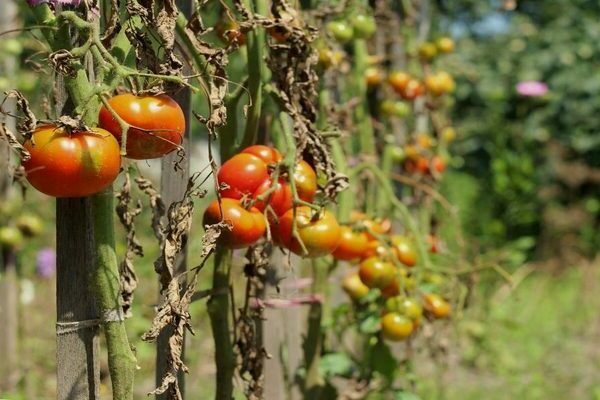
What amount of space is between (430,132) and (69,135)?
2.54 meters

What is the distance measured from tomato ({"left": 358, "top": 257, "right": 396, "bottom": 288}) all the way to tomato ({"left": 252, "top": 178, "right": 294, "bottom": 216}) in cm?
46

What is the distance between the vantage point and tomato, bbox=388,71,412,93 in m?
2.82

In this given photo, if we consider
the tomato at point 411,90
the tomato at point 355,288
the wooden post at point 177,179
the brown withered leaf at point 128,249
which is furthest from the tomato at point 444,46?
the brown withered leaf at point 128,249

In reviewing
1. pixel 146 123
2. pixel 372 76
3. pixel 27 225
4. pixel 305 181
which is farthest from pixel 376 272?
pixel 27 225

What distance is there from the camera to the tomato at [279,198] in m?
1.40

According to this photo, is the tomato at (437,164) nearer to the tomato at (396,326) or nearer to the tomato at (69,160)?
the tomato at (396,326)

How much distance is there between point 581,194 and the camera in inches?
313

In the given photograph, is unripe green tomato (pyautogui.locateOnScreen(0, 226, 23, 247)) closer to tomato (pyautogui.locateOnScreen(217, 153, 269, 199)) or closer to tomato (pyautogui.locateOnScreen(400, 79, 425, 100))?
tomato (pyautogui.locateOnScreen(400, 79, 425, 100))

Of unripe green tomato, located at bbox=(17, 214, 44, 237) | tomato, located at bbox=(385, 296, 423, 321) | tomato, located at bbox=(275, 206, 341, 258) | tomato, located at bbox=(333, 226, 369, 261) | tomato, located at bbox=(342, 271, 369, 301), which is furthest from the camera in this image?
unripe green tomato, located at bbox=(17, 214, 44, 237)

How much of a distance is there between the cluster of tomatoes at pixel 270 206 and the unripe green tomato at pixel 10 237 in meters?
1.55

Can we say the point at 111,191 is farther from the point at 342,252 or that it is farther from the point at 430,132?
the point at 430,132

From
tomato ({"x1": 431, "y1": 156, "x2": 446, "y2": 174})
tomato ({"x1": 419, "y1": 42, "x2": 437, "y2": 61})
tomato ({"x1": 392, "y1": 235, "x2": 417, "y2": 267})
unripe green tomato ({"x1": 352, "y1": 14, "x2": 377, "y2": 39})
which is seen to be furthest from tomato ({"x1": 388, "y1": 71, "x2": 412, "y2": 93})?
tomato ({"x1": 392, "y1": 235, "x2": 417, "y2": 267})

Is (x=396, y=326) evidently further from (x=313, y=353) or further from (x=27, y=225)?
(x=27, y=225)

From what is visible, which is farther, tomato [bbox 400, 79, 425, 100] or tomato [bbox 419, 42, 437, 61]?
tomato [bbox 419, 42, 437, 61]
